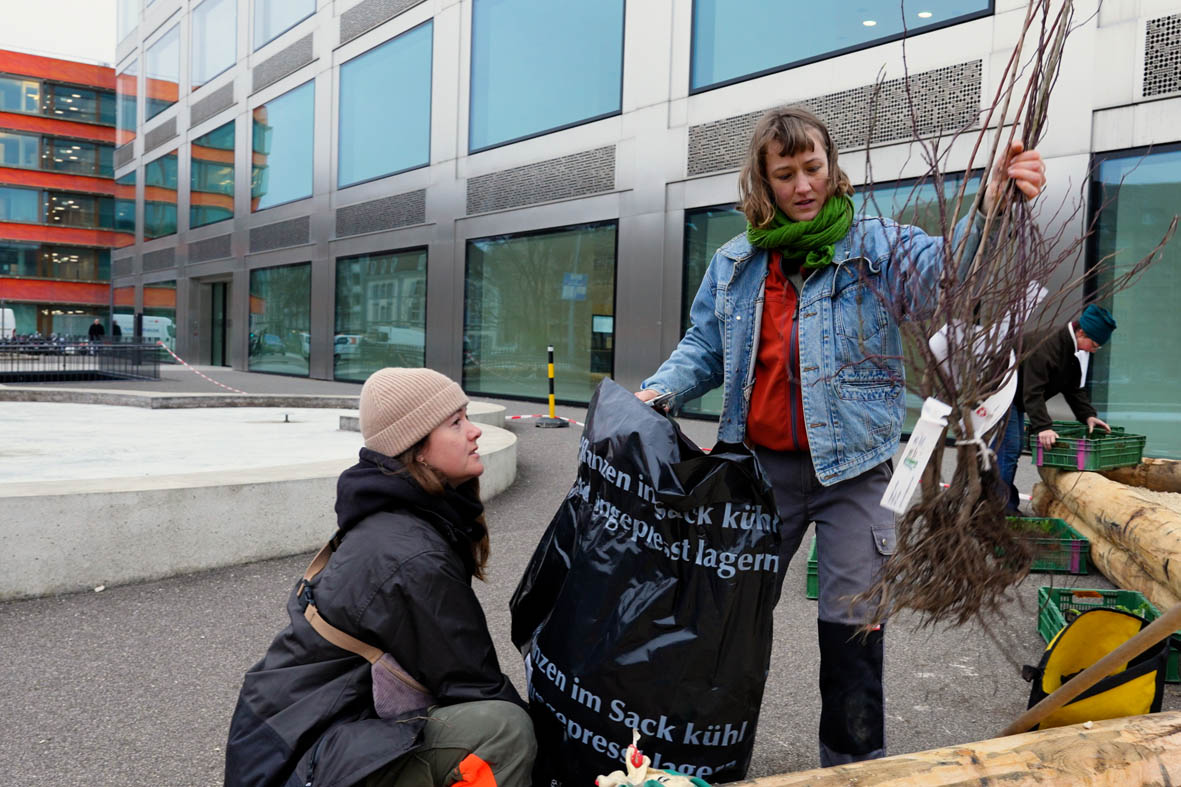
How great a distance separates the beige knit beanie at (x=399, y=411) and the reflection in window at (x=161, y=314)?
98.3 feet

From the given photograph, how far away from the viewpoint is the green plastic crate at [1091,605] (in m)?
3.16

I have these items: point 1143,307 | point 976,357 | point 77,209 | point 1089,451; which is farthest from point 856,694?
point 77,209

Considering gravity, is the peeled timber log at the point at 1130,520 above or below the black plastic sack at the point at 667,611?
below

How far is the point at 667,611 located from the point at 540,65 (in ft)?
47.4

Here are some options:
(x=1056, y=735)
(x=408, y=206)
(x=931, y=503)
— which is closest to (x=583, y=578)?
(x=931, y=503)

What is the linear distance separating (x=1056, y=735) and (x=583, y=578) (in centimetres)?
96

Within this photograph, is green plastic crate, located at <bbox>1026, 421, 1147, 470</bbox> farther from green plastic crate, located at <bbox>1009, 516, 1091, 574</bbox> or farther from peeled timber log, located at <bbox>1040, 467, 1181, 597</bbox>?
green plastic crate, located at <bbox>1009, 516, 1091, 574</bbox>

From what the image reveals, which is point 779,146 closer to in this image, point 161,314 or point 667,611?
point 667,611

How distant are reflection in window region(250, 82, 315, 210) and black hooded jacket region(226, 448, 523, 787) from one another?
20492 millimetres

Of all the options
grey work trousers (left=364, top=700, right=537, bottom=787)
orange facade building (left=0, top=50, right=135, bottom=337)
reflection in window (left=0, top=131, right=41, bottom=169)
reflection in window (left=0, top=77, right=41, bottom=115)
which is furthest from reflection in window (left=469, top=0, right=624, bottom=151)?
reflection in window (left=0, top=77, right=41, bottom=115)

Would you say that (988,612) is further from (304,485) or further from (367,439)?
(304,485)

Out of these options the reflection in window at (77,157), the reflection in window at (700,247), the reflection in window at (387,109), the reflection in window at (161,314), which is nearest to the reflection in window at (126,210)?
the reflection in window at (161,314)

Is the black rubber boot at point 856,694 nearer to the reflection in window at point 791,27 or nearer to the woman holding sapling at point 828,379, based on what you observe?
the woman holding sapling at point 828,379

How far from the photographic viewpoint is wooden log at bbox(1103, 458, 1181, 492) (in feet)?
18.7
